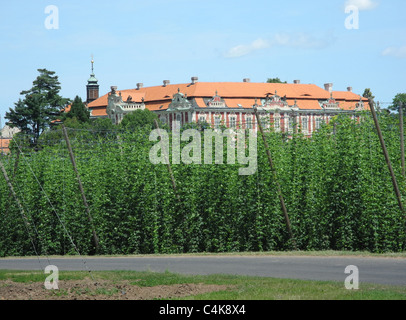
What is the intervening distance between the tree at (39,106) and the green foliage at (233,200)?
3490 inches

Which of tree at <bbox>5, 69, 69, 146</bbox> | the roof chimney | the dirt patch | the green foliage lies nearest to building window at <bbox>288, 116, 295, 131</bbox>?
the green foliage

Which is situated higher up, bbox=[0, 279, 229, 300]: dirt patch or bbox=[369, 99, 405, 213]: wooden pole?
bbox=[369, 99, 405, 213]: wooden pole

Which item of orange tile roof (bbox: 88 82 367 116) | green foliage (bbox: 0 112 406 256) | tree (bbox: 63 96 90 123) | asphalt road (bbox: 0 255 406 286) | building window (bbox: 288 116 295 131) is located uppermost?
orange tile roof (bbox: 88 82 367 116)

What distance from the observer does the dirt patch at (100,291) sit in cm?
1091

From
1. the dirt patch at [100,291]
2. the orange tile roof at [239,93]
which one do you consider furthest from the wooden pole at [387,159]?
the orange tile roof at [239,93]

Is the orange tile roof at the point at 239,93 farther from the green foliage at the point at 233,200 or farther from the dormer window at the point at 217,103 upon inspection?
the green foliage at the point at 233,200

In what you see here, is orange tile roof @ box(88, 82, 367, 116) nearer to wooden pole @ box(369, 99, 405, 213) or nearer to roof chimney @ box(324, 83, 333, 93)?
roof chimney @ box(324, 83, 333, 93)

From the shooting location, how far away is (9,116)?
109m

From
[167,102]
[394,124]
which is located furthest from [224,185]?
[167,102]

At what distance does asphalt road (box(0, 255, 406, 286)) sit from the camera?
13344 millimetres

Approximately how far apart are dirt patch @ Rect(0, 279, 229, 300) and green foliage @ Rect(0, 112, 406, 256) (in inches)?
285

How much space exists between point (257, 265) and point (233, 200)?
4109 mm
